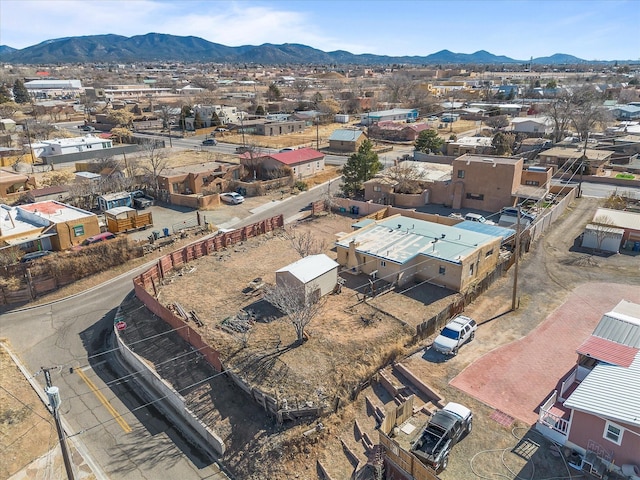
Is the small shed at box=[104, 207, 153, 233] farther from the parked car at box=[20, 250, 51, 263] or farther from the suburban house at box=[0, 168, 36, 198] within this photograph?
the suburban house at box=[0, 168, 36, 198]

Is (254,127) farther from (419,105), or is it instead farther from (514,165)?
(514,165)

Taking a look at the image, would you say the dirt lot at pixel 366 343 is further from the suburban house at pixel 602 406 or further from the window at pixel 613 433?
the window at pixel 613 433

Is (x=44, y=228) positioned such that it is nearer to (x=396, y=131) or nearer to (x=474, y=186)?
(x=474, y=186)

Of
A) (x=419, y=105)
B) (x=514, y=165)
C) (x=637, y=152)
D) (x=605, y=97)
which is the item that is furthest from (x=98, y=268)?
(x=605, y=97)

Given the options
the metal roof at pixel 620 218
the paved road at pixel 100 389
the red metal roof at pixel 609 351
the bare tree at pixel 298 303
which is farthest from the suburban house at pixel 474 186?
the paved road at pixel 100 389

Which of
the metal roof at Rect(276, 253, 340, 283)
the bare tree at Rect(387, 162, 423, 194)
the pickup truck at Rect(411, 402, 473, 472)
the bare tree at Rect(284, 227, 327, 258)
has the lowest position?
the pickup truck at Rect(411, 402, 473, 472)

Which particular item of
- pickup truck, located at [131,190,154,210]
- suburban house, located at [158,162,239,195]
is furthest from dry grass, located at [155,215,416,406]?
suburban house, located at [158,162,239,195]
